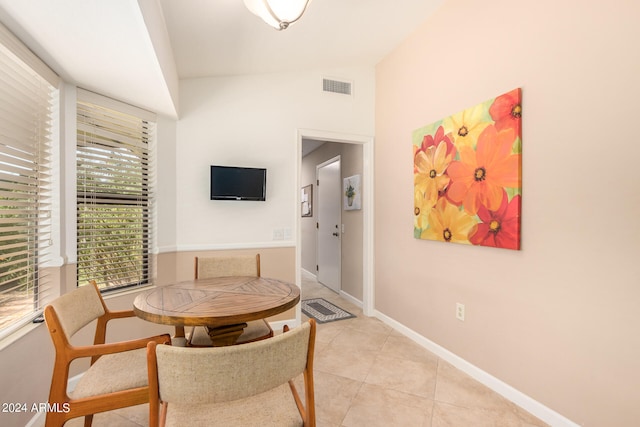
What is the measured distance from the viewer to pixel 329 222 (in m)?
4.82

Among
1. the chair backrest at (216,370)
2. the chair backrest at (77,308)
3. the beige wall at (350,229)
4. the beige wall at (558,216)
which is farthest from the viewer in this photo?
the beige wall at (350,229)

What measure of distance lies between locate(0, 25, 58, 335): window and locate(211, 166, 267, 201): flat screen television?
1.20 metres

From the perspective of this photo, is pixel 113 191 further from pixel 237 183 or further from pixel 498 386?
pixel 498 386

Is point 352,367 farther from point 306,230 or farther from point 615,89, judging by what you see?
point 306,230

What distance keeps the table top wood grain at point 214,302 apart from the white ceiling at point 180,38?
1.39 meters

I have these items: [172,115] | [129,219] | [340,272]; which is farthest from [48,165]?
[340,272]

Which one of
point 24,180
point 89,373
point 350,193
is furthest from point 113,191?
point 350,193

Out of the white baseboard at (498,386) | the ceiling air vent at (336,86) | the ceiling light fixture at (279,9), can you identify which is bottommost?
the white baseboard at (498,386)

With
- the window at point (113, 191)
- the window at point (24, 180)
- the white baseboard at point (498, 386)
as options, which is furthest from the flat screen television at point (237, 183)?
the white baseboard at point (498, 386)

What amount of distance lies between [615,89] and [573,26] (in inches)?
18.1

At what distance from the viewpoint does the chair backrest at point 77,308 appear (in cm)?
135

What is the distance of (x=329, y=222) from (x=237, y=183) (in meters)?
2.17

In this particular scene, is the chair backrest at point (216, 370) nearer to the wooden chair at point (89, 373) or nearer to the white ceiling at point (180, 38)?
the wooden chair at point (89, 373)

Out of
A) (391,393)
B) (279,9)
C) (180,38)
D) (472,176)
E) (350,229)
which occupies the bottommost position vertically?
(391,393)
